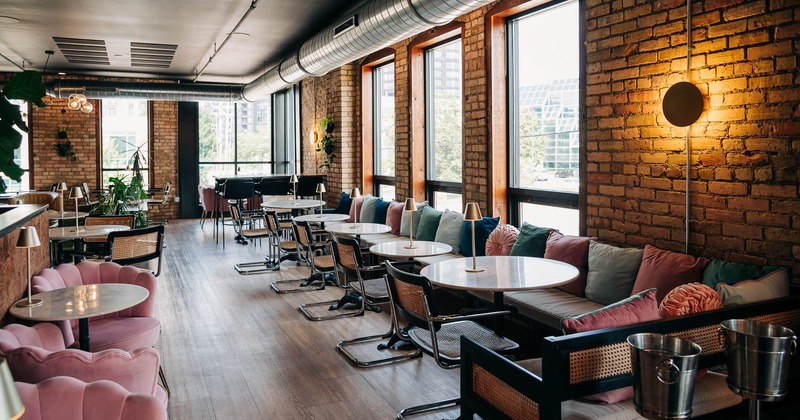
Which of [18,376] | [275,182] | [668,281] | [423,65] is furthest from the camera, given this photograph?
[275,182]

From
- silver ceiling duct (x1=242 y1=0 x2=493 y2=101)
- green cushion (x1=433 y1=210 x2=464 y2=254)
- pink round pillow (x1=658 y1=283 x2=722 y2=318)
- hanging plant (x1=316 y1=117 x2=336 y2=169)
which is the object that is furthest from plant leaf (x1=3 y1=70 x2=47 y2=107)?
hanging plant (x1=316 y1=117 x2=336 y2=169)

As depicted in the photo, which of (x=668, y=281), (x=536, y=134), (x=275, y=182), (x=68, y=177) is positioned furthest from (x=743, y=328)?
(x=68, y=177)

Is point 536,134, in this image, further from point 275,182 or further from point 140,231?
point 275,182

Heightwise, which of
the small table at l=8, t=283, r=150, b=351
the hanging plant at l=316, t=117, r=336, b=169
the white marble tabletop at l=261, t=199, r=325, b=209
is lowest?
the small table at l=8, t=283, r=150, b=351

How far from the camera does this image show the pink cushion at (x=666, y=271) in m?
3.77

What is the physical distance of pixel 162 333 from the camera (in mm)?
5387

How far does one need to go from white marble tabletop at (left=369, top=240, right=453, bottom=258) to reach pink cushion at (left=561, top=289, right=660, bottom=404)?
222 cm

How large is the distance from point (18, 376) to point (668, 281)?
3491 millimetres

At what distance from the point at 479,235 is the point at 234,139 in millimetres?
10923

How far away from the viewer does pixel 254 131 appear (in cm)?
1554

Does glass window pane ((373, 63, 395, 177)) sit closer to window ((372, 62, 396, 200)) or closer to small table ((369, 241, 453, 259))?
window ((372, 62, 396, 200))

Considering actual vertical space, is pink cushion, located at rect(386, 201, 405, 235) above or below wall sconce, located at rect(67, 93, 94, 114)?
below

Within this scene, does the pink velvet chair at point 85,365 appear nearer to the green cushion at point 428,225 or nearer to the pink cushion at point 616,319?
the pink cushion at point 616,319

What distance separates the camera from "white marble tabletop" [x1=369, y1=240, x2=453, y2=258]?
16.0ft
